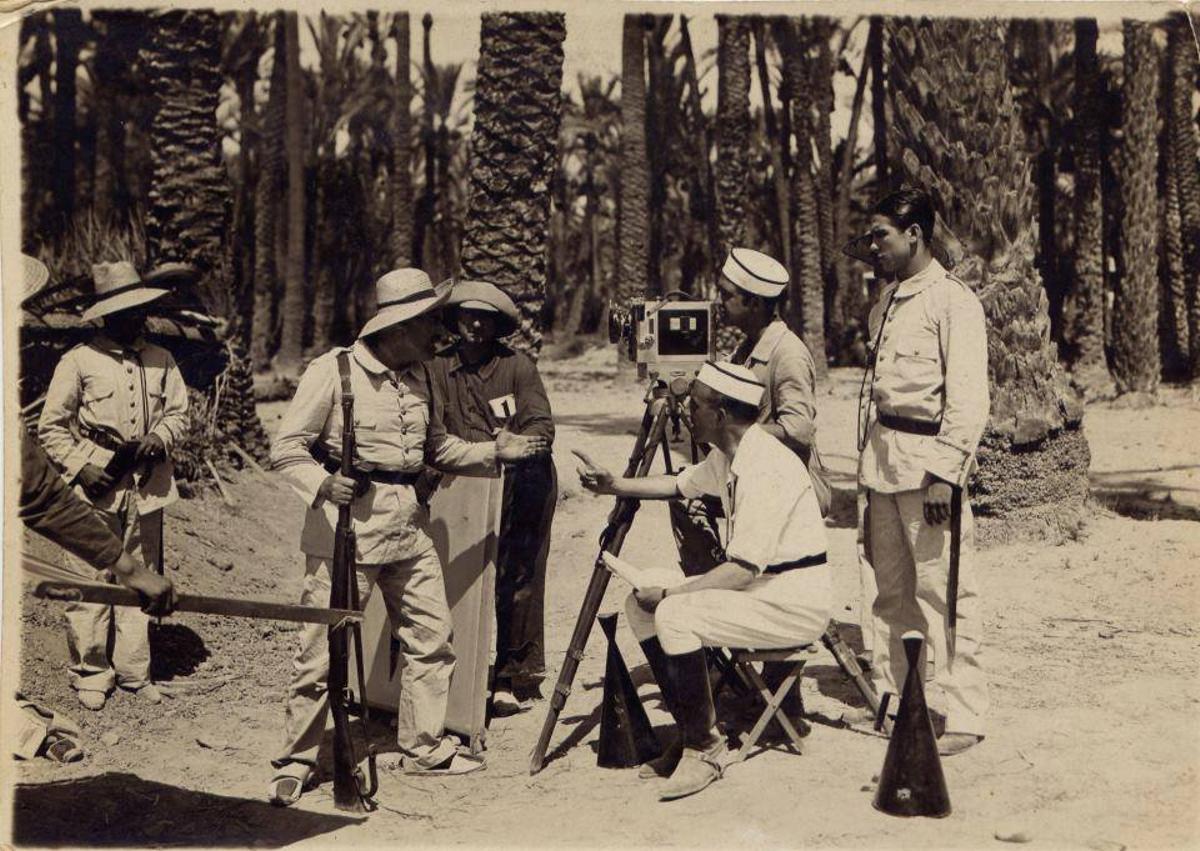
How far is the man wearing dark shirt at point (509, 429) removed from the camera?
238 inches

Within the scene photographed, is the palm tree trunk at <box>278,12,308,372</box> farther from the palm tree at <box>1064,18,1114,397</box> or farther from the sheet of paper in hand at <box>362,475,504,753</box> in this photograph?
the sheet of paper in hand at <box>362,475,504,753</box>

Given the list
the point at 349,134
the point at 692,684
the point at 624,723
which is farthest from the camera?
the point at 349,134

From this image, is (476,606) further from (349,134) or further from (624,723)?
(349,134)

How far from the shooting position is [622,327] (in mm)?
5965

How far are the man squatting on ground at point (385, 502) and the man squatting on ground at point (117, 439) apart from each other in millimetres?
1509

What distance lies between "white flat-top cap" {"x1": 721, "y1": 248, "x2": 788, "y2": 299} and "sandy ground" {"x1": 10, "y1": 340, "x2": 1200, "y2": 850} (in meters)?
1.88

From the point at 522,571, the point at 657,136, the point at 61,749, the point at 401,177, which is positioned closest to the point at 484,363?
the point at 522,571

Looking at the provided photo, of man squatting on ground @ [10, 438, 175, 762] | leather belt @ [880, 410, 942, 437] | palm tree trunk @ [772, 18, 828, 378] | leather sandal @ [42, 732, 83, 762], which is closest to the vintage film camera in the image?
leather belt @ [880, 410, 942, 437]

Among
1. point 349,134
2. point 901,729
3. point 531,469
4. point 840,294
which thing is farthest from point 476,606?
point 349,134

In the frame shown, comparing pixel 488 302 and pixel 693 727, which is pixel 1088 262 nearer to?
pixel 488 302

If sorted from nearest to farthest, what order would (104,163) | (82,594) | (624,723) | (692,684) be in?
(82,594) < (692,684) < (624,723) < (104,163)

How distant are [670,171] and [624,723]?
1190 inches

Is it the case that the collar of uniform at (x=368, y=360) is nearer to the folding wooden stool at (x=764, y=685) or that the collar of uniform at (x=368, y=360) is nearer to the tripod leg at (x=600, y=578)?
the tripod leg at (x=600, y=578)

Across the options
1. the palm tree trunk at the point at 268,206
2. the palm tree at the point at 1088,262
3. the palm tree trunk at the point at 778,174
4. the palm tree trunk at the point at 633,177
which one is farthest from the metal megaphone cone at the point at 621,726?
the palm tree trunk at the point at 778,174
